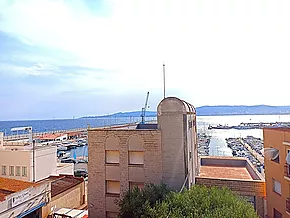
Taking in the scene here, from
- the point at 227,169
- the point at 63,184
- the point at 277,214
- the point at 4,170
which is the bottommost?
the point at 277,214

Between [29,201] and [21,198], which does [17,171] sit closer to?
[29,201]

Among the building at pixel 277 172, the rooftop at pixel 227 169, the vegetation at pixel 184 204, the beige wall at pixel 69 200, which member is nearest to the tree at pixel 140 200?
the vegetation at pixel 184 204

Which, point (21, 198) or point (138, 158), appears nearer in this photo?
point (21, 198)

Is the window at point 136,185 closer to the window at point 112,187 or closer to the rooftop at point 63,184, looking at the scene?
the window at point 112,187

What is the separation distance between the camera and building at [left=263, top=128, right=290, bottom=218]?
2077 cm

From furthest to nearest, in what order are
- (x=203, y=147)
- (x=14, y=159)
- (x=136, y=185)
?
(x=203, y=147), (x=14, y=159), (x=136, y=185)

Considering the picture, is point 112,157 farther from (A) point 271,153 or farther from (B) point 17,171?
(B) point 17,171

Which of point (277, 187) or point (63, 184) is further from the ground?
point (277, 187)

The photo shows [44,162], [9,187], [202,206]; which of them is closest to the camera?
[202,206]

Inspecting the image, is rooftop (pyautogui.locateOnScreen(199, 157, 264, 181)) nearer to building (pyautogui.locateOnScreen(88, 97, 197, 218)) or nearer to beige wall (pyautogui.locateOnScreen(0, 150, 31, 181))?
building (pyautogui.locateOnScreen(88, 97, 197, 218))

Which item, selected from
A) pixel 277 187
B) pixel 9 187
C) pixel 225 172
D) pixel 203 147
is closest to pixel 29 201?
pixel 9 187

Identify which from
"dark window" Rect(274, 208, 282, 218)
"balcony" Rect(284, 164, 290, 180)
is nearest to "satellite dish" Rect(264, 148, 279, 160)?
"balcony" Rect(284, 164, 290, 180)

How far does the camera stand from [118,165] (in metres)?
21.0

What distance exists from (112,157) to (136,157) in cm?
198
